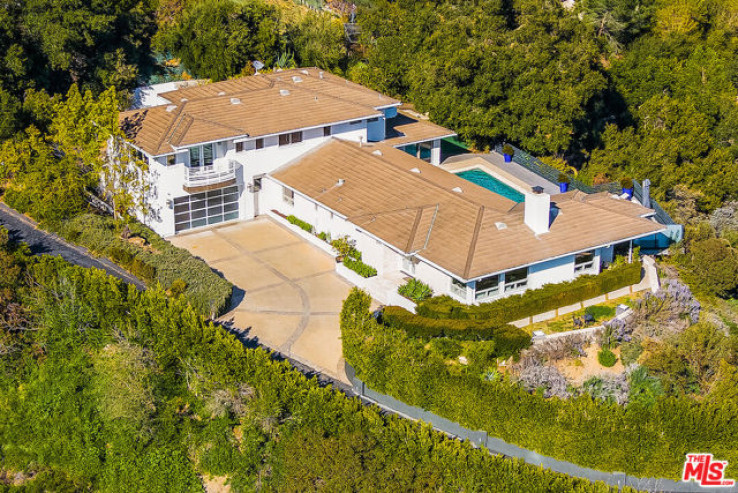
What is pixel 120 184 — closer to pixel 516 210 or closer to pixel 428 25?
pixel 516 210

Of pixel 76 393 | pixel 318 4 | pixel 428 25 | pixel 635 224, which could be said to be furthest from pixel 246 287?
pixel 318 4

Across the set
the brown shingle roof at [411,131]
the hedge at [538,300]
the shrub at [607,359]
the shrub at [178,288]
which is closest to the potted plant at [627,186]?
the hedge at [538,300]

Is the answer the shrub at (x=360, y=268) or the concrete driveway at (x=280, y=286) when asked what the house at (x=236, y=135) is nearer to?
the concrete driveway at (x=280, y=286)

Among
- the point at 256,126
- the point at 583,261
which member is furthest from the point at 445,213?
the point at 256,126

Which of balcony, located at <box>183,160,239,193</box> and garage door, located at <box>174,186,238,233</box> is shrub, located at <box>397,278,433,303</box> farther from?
garage door, located at <box>174,186,238,233</box>

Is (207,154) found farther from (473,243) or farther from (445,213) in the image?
(473,243)

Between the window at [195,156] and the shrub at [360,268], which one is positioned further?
the window at [195,156]
